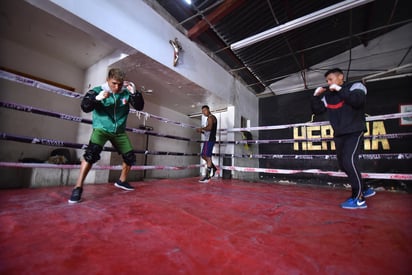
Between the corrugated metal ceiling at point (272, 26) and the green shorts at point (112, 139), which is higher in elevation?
the corrugated metal ceiling at point (272, 26)

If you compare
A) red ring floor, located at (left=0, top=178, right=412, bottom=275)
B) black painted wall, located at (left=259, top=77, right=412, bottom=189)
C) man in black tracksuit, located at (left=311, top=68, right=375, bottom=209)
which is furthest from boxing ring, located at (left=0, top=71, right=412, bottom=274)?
black painted wall, located at (left=259, top=77, right=412, bottom=189)

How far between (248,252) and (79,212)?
1.32 m

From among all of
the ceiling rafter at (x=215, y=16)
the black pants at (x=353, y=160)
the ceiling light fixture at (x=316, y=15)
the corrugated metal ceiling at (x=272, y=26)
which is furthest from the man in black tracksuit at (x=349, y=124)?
the corrugated metal ceiling at (x=272, y=26)

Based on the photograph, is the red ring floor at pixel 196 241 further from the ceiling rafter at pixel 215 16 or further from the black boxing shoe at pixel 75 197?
the ceiling rafter at pixel 215 16

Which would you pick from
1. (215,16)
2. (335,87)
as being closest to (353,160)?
(335,87)

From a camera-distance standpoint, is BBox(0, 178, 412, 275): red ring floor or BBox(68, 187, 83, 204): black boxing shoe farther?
BBox(68, 187, 83, 204): black boxing shoe

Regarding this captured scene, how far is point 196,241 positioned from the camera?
944mm

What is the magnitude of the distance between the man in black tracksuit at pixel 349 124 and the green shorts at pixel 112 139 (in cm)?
256

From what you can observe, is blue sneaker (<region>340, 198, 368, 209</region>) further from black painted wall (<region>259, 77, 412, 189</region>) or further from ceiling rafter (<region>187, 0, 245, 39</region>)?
black painted wall (<region>259, 77, 412, 189</region>)

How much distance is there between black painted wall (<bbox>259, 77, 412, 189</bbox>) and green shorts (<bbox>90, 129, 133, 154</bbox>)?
5.20 metres

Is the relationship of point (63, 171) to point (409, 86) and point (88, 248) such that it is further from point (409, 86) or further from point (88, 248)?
point (409, 86)

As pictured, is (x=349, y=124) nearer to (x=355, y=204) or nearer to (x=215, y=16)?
(x=355, y=204)

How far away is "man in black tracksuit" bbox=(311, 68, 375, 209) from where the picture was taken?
183 centimetres

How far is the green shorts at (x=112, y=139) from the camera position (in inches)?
79.4
